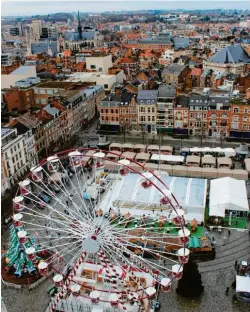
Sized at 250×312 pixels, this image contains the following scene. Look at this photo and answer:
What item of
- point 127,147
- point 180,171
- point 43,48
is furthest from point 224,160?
point 43,48

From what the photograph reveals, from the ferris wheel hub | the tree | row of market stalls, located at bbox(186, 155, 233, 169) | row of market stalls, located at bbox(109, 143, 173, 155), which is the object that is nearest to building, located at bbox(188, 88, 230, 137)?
row of market stalls, located at bbox(109, 143, 173, 155)

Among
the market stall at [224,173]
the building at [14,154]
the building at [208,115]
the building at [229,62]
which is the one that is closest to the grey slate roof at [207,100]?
the building at [208,115]

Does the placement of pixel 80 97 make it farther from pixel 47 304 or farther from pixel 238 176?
pixel 47 304

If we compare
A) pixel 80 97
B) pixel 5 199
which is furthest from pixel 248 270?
pixel 80 97

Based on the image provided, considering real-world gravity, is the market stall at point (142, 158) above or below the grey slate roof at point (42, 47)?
below

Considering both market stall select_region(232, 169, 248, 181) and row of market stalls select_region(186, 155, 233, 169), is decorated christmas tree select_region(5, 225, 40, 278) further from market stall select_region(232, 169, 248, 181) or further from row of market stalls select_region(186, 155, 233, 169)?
market stall select_region(232, 169, 248, 181)

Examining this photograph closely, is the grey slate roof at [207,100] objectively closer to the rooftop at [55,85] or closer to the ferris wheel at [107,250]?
the ferris wheel at [107,250]

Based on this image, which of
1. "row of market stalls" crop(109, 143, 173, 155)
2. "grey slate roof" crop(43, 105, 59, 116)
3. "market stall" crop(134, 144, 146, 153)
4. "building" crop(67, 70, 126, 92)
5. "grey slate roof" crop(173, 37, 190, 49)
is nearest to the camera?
"row of market stalls" crop(109, 143, 173, 155)
